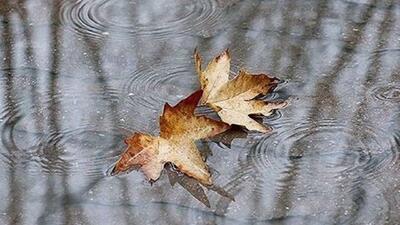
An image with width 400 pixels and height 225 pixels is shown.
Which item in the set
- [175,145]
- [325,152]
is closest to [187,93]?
[175,145]

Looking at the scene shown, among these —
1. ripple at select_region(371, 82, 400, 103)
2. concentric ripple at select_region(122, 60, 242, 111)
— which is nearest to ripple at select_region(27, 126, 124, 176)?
concentric ripple at select_region(122, 60, 242, 111)

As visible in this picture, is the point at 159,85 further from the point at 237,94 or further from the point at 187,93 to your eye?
the point at 237,94

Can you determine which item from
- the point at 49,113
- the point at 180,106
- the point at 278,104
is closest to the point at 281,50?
the point at 278,104

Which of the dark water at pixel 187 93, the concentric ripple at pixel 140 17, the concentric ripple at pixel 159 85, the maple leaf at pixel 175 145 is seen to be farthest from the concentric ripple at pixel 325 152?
the concentric ripple at pixel 140 17

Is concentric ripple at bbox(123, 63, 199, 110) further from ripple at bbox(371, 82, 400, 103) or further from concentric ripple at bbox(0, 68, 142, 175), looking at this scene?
ripple at bbox(371, 82, 400, 103)

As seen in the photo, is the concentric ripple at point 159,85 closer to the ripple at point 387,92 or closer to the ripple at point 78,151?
the ripple at point 78,151

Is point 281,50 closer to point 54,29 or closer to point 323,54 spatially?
point 323,54
